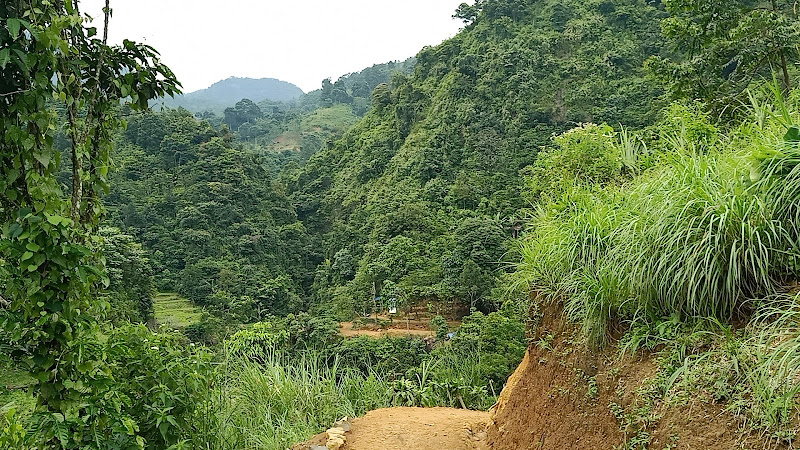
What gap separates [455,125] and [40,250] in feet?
86.4

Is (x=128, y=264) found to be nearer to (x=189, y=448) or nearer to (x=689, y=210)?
(x=189, y=448)

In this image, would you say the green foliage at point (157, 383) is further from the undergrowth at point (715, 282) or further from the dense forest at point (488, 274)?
the undergrowth at point (715, 282)

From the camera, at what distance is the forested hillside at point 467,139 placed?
20.5m

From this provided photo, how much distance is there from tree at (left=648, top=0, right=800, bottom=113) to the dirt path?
5.92m

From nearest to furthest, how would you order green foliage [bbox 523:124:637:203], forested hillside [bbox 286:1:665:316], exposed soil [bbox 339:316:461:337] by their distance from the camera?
green foliage [bbox 523:124:637:203]
exposed soil [bbox 339:316:461:337]
forested hillside [bbox 286:1:665:316]

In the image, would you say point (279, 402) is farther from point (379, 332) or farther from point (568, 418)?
point (379, 332)

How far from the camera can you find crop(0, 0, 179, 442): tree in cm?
189

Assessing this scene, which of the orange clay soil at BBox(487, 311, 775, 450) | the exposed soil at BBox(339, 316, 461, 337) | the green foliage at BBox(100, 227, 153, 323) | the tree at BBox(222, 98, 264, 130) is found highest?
the tree at BBox(222, 98, 264, 130)

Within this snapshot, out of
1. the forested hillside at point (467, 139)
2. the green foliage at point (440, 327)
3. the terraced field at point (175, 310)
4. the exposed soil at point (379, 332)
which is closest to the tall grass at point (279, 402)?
the green foliage at point (440, 327)

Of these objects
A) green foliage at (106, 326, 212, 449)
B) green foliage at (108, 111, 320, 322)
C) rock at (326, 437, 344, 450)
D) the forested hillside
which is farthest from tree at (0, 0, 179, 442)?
green foliage at (108, 111, 320, 322)

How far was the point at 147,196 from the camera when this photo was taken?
2711 cm

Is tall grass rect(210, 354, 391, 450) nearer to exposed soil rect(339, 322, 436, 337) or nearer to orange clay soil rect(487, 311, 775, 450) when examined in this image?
orange clay soil rect(487, 311, 775, 450)

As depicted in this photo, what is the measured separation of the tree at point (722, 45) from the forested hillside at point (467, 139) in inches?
365

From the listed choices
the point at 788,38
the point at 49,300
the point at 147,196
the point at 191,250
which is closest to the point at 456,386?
the point at 49,300
